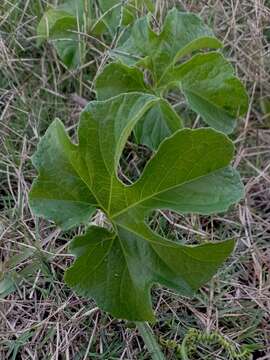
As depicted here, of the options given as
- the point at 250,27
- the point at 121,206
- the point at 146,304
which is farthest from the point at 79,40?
the point at 146,304

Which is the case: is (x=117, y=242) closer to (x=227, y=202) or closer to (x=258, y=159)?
(x=227, y=202)

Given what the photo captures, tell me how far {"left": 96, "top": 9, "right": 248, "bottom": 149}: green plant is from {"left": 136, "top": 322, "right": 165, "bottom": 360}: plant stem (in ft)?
1.28

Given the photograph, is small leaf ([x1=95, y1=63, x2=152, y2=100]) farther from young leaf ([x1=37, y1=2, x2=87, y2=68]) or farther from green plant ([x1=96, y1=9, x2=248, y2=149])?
young leaf ([x1=37, y1=2, x2=87, y2=68])

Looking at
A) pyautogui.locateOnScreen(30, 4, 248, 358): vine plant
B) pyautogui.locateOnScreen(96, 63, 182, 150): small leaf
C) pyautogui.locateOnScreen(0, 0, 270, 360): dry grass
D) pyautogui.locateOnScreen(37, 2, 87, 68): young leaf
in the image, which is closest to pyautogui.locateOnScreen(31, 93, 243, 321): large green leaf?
pyautogui.locateOnScreen(30, 4, 248, 358): vine plant

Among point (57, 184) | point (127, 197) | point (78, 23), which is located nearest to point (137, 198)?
point (127, 197)

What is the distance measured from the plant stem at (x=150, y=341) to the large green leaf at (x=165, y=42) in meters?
0.53

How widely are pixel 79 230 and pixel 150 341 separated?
295 millimetres

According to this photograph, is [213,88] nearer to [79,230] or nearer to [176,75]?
[176,75]

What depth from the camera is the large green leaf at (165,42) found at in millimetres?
1492

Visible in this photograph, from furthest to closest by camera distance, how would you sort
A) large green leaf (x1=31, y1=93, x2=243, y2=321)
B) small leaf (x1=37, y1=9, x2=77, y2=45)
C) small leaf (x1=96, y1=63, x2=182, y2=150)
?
small leaf (x1=37, y1=9, x2=77, y2=45), small leaf (x1=96, y1=63, x2=182, y2=150), large green leaf (x1=31, y1=93, x2=243, y2=321)

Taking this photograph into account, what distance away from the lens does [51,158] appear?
1213mm

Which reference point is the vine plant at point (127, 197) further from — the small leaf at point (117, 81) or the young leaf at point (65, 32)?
the young leaf at point (65, 32)

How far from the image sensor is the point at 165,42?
1.51 m

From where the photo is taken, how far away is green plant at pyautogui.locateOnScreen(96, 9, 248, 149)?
1463 millimetres
